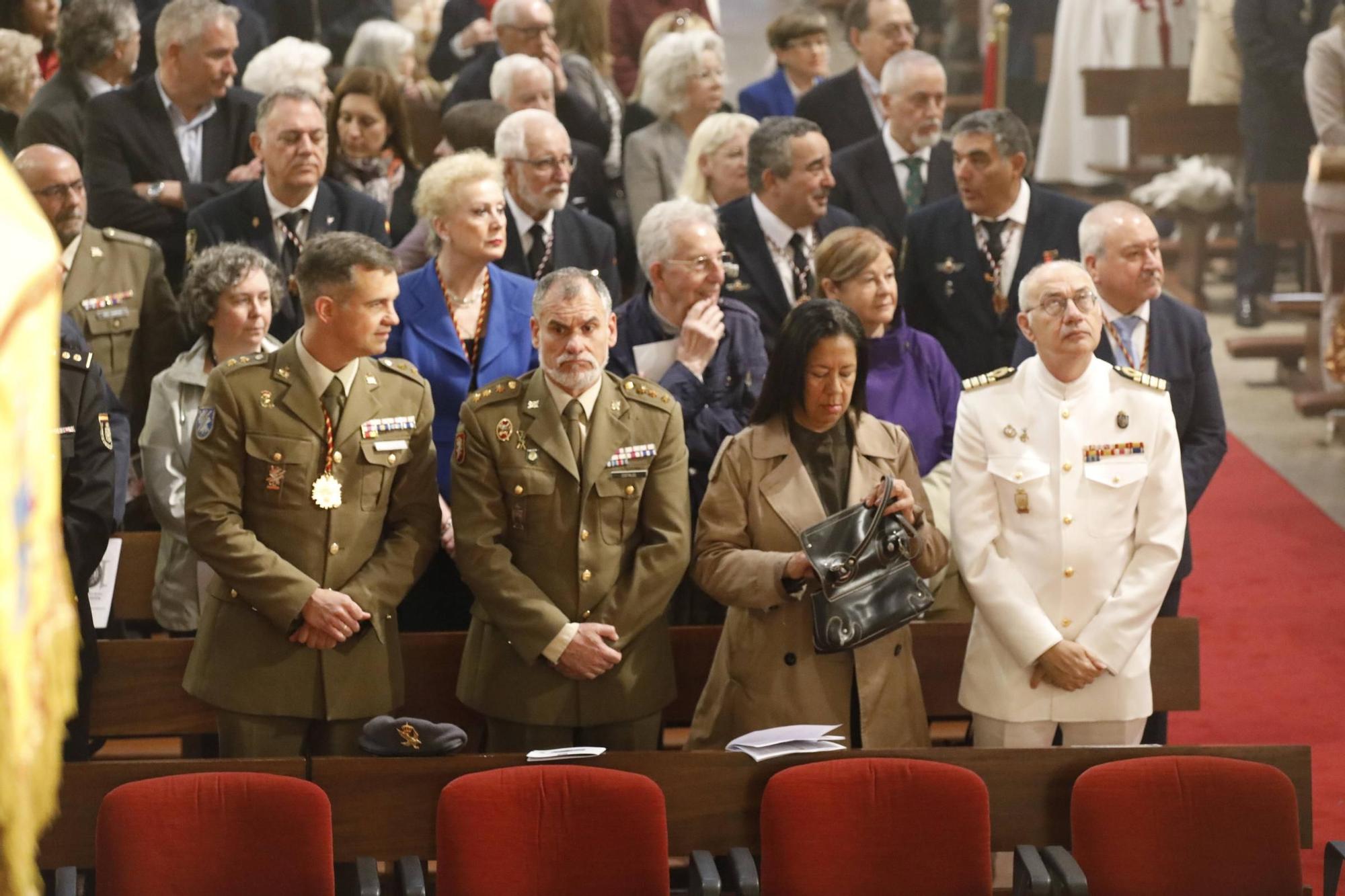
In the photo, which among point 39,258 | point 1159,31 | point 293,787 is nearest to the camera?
point 39,258

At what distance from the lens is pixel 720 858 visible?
11.0ft

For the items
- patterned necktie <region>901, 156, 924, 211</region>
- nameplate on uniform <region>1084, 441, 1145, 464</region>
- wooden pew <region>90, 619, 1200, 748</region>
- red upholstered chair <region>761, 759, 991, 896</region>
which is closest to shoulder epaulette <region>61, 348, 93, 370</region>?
wooden pew <region>90, 619, 1200, 748</region>

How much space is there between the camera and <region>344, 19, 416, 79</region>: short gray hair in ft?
22.7

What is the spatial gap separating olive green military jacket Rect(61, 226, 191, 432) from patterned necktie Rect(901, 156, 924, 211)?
2.30m

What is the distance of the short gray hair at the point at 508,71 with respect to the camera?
5656mm

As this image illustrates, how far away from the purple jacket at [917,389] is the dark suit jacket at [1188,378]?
20 cm

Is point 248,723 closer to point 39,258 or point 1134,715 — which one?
point 1134,715

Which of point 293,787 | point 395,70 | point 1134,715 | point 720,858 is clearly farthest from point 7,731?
point 395,70

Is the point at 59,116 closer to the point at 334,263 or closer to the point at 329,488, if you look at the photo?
the point at 334,263

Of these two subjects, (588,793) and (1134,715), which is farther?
(1134,715)

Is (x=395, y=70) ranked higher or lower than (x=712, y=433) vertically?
higher

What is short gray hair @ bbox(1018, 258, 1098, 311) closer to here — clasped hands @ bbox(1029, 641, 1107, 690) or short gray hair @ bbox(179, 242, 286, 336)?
clasped hands @ bbox(1029, 641, 1107, 690)

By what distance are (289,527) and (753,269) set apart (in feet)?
5.80

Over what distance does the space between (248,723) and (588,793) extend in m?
0.82
